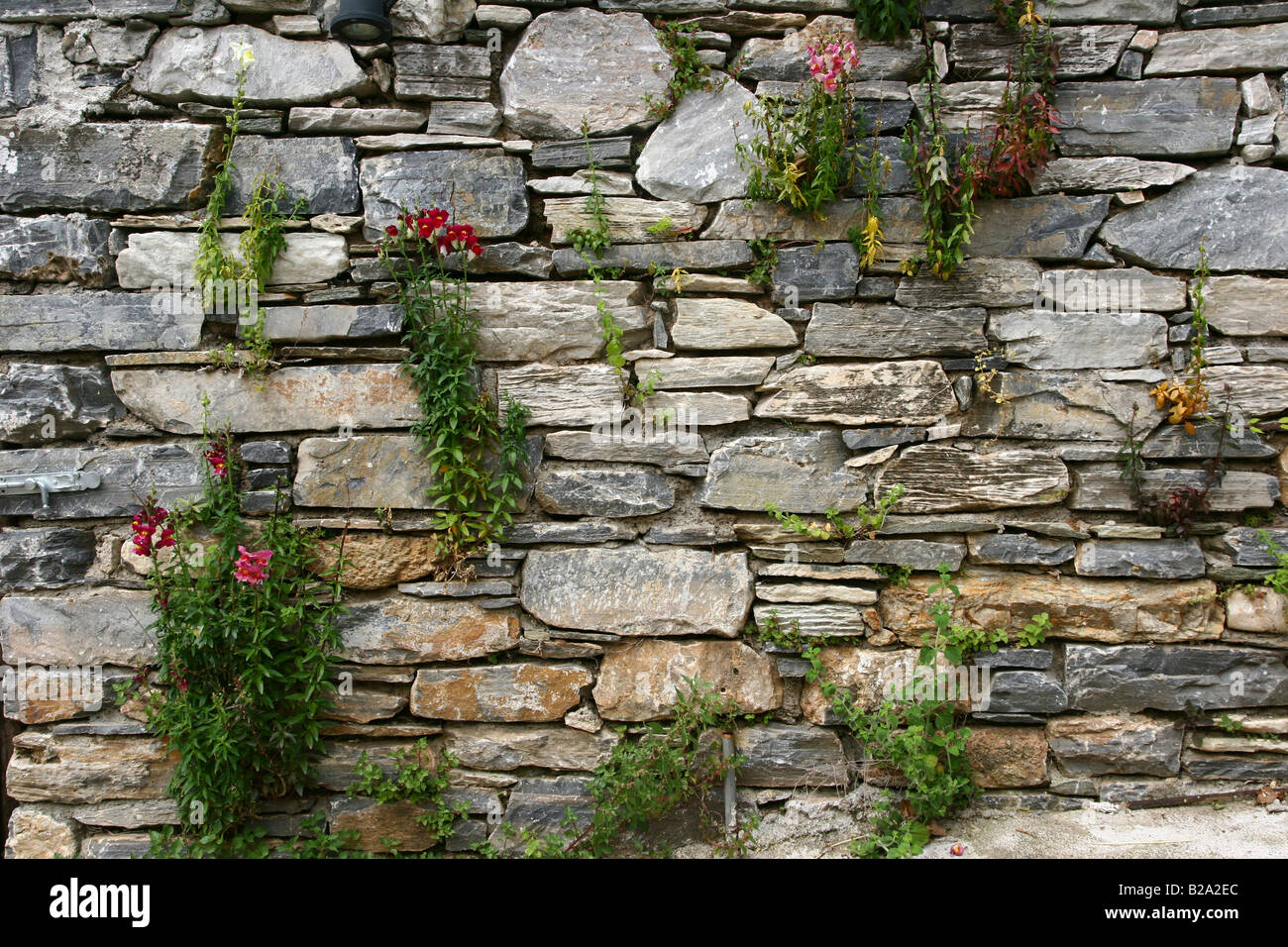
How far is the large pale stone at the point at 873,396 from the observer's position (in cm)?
291

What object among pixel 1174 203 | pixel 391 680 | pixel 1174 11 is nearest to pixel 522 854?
pixel 391 680

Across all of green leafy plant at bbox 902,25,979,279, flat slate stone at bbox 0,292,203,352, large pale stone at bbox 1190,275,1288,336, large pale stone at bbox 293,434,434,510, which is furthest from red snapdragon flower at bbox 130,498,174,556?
large pale stone at bbox 1190,275,1288,336

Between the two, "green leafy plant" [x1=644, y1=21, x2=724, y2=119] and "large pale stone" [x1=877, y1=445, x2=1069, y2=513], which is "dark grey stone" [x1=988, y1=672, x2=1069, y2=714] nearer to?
"large pale stone" [x1=877, y1=445, x2=1069, y2=513]

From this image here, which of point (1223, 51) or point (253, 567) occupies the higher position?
point (1223, 51)

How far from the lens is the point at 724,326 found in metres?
2.93

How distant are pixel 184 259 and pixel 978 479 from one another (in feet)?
9.77

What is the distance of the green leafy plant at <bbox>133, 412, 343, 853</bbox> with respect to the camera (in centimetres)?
274

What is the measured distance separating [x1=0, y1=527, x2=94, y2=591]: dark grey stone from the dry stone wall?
12 millimetres

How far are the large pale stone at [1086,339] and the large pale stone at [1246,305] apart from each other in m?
0.19

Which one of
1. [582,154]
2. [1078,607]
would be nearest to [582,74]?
[582,154]

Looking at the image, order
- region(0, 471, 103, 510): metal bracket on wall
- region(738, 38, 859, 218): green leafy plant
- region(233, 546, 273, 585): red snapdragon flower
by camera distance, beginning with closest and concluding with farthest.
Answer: region(233, 546, 273, 585): red snapdragon flower < region(738, 38, 859, 218): green leafy plant < region(0, 471, 103, 510): metal bracket on wall

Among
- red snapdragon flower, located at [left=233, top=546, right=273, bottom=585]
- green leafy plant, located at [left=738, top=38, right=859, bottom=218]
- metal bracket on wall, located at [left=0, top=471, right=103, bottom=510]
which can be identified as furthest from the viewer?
metal bracket on wall, located at [left=0, top=471, right=103, bottom=510]

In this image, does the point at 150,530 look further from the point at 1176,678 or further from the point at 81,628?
the point at 1176,678

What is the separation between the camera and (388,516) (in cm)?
290
